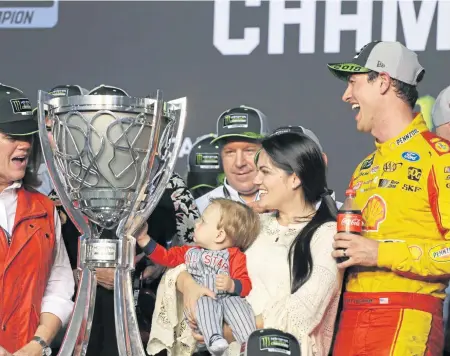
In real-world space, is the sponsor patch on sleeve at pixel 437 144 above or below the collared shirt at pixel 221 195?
above

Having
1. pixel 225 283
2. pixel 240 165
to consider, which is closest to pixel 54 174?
pixel 225 283

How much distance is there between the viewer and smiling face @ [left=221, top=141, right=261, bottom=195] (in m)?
3.92

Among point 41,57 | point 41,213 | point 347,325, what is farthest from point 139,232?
point 41,57

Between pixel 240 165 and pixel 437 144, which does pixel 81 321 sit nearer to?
pixel 437 144

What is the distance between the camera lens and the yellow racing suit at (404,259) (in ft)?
9.18

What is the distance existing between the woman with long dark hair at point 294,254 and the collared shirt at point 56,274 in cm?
33

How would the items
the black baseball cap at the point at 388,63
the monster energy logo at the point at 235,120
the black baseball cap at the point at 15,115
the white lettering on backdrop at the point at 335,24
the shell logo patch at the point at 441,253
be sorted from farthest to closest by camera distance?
the white lettering on backdrop at the point at 335,24 < the monster energy logo at the point at 235,120 < the black baseball cap at the point at 15,115 < the black baseball cap at the point at 388,63 < the shell logo patch at the point at 441,253

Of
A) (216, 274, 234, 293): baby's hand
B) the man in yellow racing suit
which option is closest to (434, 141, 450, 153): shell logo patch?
the man in yellow racing suit

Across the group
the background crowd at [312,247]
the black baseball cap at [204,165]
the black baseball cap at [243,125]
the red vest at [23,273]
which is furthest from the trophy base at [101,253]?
the black baseball cap at [204,165]

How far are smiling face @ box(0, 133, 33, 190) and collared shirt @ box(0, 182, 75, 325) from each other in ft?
0.22

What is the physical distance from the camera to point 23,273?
3088 millimetres

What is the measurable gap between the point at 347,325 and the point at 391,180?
0.42 metres

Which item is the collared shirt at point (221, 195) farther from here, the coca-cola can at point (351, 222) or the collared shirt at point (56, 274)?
the coca-cola can at point (351, 222)

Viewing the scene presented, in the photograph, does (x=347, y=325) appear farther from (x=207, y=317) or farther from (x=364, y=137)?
(x=364, y=137)
